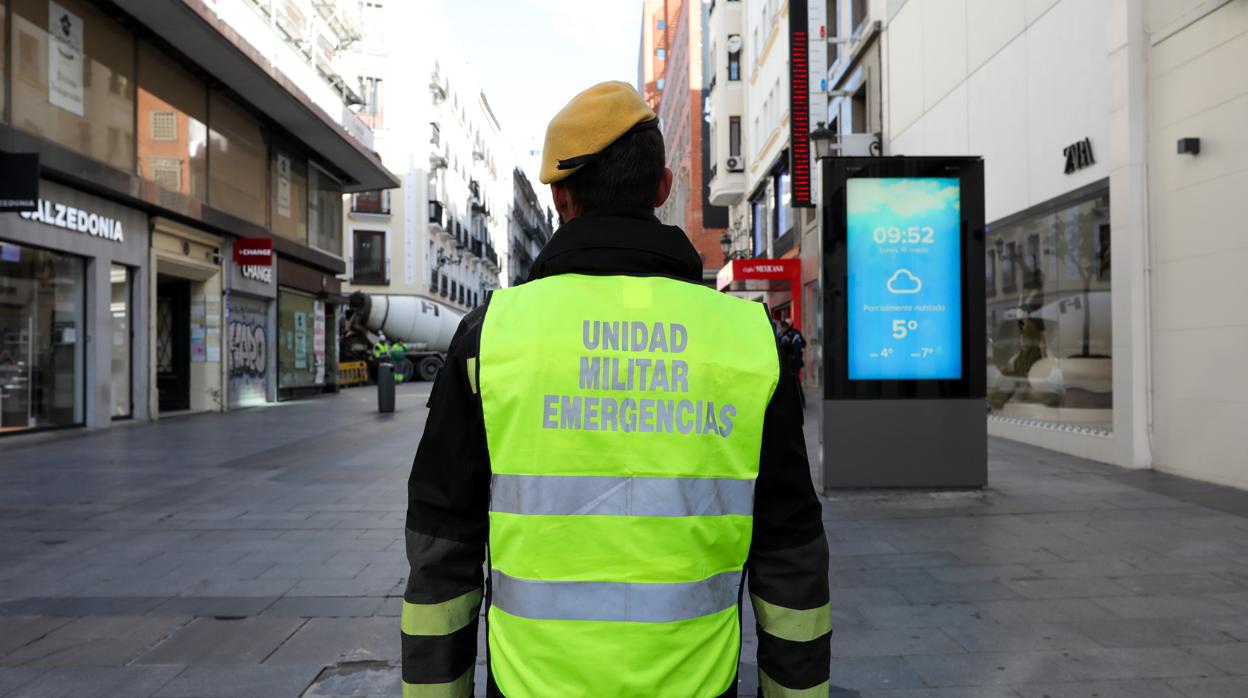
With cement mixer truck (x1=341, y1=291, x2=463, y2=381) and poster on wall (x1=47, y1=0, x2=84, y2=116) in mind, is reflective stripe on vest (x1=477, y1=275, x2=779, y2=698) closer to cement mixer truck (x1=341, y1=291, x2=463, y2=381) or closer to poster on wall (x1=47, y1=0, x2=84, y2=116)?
poster on wall (x1=47, y1=0, x2=84, y2=116)

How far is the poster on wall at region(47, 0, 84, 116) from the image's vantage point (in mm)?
12836

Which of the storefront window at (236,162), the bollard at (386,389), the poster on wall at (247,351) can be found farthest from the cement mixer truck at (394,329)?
the bollard at (386,389)

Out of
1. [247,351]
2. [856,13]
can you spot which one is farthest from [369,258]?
[856,13]

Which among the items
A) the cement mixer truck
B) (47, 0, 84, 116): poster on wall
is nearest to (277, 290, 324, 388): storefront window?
(47, 0, 84, 116): poster on wall

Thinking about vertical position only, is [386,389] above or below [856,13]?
below

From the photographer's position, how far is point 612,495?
53.9 inches

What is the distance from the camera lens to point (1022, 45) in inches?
445

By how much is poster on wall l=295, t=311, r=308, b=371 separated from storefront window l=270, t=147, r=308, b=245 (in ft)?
6.39

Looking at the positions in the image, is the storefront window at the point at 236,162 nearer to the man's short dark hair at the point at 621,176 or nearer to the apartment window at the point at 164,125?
the apartment window at the point at 164,125

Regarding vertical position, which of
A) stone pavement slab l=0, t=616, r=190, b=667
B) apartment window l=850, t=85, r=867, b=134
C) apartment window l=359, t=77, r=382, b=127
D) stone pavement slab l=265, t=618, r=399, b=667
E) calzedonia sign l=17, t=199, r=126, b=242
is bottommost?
stone pavement slab l=265, t=618, r=399, b=667

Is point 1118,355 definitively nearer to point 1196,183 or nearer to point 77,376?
point 1196,183

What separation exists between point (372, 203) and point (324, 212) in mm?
16888

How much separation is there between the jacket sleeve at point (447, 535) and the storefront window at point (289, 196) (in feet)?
70.2

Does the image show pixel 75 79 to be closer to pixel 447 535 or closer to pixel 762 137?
pixel 447 535
